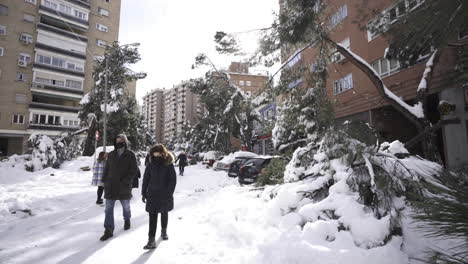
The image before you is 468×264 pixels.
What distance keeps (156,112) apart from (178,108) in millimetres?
21826

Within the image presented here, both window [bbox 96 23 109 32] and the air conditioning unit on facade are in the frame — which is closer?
the air conditioning unit on facade

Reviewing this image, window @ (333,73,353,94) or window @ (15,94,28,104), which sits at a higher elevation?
window @ (15,94,28,104)

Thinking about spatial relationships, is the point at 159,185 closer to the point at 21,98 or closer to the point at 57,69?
the point at 21,98

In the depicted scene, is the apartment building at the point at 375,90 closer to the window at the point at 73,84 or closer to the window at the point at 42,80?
the window at the point at 73,84

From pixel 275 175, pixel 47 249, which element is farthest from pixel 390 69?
pixel 47 249

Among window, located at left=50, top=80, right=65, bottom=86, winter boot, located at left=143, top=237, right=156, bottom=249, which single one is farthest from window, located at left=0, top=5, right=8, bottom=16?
winter boot, located at left=143, top=237, right=156, bottom=249

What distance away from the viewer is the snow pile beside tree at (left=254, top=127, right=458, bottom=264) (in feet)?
9.92

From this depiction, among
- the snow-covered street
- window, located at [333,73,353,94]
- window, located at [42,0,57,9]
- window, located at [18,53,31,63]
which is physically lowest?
the snow-covered street

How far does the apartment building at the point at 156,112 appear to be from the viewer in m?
125

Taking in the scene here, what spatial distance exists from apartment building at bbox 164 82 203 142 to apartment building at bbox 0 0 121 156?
62.6 metres

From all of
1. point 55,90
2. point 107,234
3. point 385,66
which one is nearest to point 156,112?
point 55,90

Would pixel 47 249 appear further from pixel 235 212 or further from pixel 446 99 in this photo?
pixel 446 99

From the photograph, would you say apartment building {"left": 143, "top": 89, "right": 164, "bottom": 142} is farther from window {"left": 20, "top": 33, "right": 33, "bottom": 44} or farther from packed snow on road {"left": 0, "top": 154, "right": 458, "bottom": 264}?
packed snow on road {"left": 0, "top": 154, "right": 458, "bottom": 264}

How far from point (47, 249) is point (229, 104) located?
22.9m
